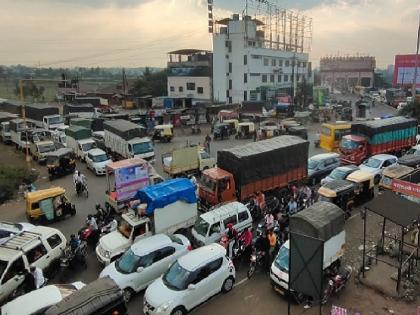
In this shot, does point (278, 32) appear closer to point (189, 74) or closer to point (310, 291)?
point (189, 74)

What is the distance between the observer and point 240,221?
14.0 metres

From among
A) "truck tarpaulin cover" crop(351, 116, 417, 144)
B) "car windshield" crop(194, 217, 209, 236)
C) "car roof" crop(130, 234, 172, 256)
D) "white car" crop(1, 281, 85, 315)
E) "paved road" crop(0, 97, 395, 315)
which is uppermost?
"truck tarpaulin cover" crop(351, 116, 417, 144)

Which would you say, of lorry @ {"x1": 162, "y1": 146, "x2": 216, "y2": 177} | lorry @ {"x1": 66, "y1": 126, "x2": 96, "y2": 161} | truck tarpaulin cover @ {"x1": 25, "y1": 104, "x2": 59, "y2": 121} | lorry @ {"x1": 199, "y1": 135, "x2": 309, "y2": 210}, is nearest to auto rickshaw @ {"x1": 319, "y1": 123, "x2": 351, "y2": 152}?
lorry @ {"x1": 199, "y1": 135, "x2": 309, "y2": 210}

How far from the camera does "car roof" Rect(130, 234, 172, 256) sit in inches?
435

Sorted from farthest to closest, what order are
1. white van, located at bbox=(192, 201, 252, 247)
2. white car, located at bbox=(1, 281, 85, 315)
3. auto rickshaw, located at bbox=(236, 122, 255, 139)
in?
auto rickshaw, located at bbox=(236, 122, 255, 139), white van, located at bbox=(192, 201, 252, 247), white car, located at bbox=(1, 281, 85, 315)

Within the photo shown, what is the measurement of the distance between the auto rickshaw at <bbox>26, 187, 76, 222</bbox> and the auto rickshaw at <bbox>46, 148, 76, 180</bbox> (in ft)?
23.9

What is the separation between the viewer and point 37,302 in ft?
29.9

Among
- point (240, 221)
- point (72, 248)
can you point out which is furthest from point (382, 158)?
point (72, 248)

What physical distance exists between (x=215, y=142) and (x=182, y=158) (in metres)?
13.1

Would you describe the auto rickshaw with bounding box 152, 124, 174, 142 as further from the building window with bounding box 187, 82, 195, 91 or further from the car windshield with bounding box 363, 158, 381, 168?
the building window with bounding box 187, 82, 195, 91

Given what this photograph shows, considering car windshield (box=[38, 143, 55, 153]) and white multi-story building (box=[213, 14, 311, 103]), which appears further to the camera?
white multi-story building (box=[213, 14, 311, 103])

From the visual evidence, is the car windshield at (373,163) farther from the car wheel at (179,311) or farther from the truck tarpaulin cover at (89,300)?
Result: the truck tarpaulin cover at (89,300)

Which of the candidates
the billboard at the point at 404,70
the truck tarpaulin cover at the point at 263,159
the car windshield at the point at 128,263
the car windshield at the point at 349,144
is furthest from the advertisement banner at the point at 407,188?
the billboard at the point at 404,70

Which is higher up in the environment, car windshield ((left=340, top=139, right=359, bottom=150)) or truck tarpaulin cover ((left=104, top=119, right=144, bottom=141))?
truck tarpaulin cover ((left=104, top=119, right=144, bottom=141))
